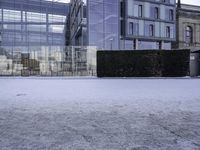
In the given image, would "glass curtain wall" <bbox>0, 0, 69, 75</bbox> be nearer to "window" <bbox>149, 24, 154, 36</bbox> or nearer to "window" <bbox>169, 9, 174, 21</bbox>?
"window" <bbox>149, 24, 154, 36</bbox>

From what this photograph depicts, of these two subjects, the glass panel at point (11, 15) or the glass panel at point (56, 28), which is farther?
the glass panel at point (56, 28)

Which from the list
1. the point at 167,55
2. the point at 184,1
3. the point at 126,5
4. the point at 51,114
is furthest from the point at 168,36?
the point at 51,114

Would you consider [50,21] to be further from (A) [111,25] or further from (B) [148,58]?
(B) [148,58]

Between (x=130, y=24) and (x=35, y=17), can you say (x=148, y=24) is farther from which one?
(x=35, y=17)

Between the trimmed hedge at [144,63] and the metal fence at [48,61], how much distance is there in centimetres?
584

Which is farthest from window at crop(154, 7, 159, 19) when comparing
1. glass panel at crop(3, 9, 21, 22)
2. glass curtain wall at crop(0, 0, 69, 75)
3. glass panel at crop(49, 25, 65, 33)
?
glass panel at crop(3, 9, 21, 22)

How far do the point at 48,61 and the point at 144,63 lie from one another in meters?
11.6

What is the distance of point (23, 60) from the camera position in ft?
102

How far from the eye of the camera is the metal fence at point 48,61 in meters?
30.6

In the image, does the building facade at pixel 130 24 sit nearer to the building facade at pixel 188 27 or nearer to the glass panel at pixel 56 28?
the building facade at pixel 188 27

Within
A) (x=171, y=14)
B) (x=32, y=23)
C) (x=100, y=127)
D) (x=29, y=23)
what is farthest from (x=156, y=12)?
(x=100, y=127)

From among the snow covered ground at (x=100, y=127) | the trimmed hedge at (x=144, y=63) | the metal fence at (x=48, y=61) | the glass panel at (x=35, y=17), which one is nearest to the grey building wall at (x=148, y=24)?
the metal fence at (x=48, y=61)

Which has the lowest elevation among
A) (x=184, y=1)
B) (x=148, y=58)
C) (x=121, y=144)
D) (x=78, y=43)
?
(x=121, y=144)

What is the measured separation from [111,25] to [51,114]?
37312mm
